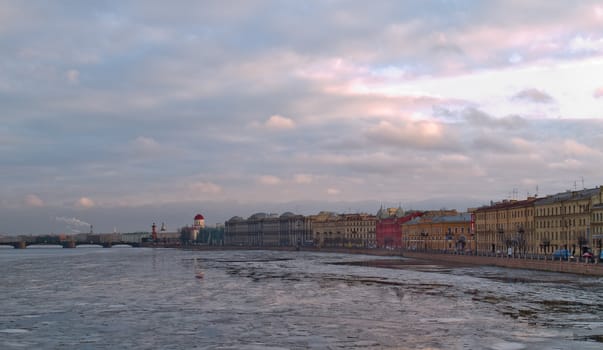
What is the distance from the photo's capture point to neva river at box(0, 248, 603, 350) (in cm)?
3061

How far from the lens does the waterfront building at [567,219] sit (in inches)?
3583

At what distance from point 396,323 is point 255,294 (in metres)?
18.6

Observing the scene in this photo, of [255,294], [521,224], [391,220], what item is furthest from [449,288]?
[391,220]

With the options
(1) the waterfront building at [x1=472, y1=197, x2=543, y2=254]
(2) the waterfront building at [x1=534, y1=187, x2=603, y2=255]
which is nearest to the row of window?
(2) the waterfront building at [x1=534, y1=187, x2=603, y2=255]

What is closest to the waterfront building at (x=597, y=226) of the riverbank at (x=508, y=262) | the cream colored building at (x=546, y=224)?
the cream colored building at (x=546, y=224)

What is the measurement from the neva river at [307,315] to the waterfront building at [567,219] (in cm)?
2925

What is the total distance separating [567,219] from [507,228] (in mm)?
23965

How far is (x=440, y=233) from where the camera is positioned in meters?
155

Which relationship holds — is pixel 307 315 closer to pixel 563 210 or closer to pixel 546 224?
pixel 563 210

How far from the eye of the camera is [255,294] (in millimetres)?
52688

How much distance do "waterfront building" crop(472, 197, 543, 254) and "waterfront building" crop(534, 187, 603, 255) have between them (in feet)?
8.28

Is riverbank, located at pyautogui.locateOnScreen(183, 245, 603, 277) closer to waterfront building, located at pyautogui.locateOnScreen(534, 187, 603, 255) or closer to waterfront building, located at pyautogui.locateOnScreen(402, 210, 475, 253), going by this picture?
waterfront building, located at pyautogui.locateOnScreen(534, 187, 603, 255)

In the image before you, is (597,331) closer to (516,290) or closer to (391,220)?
(516,290)

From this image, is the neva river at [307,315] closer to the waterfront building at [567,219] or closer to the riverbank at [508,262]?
the riverbank at [508,262]
